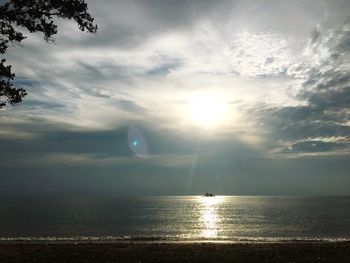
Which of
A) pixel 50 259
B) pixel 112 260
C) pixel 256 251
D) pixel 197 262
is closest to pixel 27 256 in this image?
pixel 50 259

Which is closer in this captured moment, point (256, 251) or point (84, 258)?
point (84, 258)

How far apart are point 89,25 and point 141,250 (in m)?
19.1

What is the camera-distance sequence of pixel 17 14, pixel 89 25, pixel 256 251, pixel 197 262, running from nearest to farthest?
pixel 17 14 → pixel 89 25 → pixel 197 262 → pixel 256 251

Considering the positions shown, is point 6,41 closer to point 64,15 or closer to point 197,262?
point 64,15

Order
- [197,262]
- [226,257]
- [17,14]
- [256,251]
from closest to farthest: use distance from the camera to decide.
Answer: [17,14] → [197,262] → [226,257] → [256,251]

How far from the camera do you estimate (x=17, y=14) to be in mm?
20969

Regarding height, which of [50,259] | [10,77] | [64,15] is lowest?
[50,259]

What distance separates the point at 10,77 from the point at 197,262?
649 inches

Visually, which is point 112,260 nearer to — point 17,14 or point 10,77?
point 10,77

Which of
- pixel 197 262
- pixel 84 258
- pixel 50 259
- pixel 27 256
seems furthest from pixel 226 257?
pixel 27 256

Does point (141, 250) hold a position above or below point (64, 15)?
below

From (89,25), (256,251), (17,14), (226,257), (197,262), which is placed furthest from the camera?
(256,251)

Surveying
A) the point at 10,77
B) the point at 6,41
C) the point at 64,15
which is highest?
the point at 64,15

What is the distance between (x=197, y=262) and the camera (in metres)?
27.4
